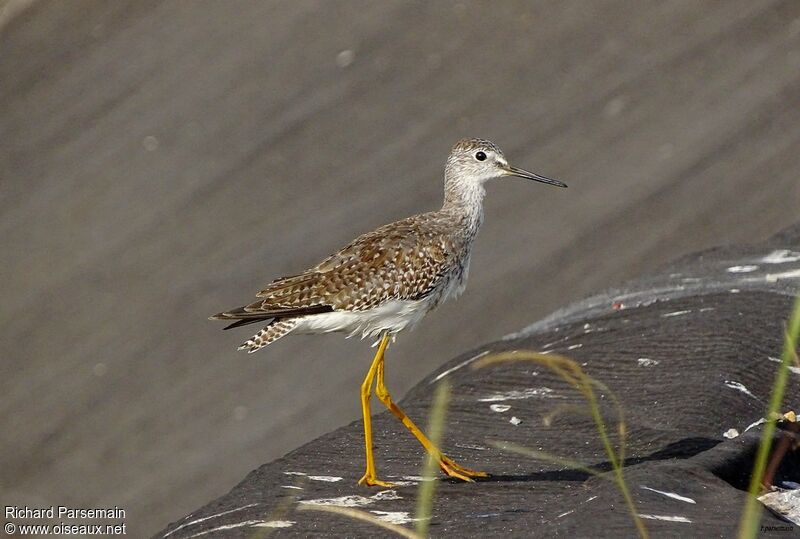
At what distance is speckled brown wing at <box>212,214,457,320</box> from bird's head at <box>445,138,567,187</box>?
31.5 inches

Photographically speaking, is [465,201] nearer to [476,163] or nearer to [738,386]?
[476,163]

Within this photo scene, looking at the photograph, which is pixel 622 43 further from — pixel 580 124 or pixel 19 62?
pixel 19 62

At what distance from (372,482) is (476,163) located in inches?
97.7

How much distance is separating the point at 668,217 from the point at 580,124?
245 cm

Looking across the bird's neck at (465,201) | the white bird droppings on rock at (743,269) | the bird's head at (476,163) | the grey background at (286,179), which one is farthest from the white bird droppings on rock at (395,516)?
the grey background at (286,179)

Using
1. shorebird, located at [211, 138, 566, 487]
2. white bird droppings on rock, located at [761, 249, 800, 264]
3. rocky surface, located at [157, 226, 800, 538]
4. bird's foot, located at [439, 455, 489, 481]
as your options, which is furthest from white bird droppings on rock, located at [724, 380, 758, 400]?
white bird droppings on rock, located at [761, 249, 800, 264]

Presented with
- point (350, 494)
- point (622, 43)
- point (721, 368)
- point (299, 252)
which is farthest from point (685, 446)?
point (622, 43)

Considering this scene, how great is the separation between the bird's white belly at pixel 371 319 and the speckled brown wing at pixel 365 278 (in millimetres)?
41

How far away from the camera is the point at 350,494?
18.2 feet

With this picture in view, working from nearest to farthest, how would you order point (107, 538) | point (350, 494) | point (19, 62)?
point (350, 494)
point (107, 538)
point (19, 62)

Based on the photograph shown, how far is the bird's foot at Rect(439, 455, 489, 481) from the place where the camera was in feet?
18.5

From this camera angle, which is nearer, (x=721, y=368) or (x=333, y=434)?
(x=721, y=368)

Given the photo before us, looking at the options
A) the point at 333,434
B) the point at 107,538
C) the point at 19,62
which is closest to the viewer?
the point at 333,434

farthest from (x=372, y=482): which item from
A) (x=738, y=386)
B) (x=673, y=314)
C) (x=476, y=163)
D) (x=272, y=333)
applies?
(x=476, y=163)
